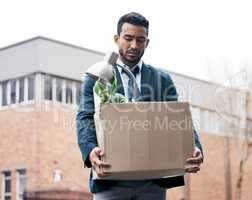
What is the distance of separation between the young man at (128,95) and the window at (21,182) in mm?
16029

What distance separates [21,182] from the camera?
59.9 ft

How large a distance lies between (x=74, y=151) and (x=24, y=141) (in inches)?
57.0

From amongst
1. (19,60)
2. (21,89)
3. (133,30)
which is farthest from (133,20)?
(21,89)

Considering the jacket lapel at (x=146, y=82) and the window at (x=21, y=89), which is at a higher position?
the window at (x=21, y=89)

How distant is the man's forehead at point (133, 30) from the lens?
216cm

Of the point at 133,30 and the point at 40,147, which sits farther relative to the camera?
the point at 40,147

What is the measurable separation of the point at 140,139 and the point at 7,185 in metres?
17.0

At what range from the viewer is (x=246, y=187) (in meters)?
26.6

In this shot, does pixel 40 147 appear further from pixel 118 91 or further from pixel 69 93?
pixel 118 91

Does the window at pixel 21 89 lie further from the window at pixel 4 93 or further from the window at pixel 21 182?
the window at pixel 21 182

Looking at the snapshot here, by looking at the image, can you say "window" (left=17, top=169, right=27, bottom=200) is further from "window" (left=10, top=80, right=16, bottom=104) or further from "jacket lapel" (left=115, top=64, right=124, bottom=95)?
"jacket lapel" (left=115, top=64, right=124, bottom=95)

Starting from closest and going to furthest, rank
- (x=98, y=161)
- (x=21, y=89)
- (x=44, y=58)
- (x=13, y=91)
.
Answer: (x=98, y=161) → (x=44, y=58) → (x=21, y=89) → (x=13, y=91)

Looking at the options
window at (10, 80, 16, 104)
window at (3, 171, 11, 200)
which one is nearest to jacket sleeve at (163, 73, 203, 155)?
window at (3, 171, 11, 200)

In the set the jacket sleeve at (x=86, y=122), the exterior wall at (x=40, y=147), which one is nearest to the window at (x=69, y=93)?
the exterior wall at (x=40, y=147)
